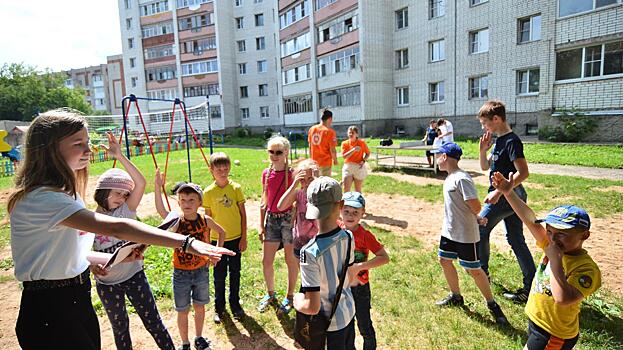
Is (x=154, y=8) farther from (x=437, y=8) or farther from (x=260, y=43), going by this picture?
(x=437, y=8)

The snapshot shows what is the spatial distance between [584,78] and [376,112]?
13.3 metres

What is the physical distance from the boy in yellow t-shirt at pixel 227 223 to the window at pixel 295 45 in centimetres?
3180

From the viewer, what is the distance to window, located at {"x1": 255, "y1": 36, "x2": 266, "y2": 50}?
44312 mm

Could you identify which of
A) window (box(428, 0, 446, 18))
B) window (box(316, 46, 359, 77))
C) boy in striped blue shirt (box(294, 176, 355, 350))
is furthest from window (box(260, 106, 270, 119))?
boy in striped blue shirt (box(294, 176, 355, 350))

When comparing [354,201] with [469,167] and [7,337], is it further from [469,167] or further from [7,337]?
[469,167]

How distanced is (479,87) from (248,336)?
23.5 metres

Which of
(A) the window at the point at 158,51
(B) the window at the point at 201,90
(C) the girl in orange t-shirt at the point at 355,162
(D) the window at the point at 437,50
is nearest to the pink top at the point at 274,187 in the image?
(C) the girl in orange t-shirt at the point at 355,162

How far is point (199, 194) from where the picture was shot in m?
3.38

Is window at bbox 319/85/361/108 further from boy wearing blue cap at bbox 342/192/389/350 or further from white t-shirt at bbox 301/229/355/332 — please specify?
white t-shirt at bbox 301/229/355/332

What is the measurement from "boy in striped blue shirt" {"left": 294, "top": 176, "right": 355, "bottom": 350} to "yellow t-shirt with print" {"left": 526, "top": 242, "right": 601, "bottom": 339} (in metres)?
1.21

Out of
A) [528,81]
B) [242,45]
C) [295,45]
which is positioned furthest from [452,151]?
[242,45]

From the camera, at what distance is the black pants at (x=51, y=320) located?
1.92 metres

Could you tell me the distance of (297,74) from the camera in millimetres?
35906

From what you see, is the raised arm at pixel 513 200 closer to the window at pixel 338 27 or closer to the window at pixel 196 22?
the window at pixel 338 27
